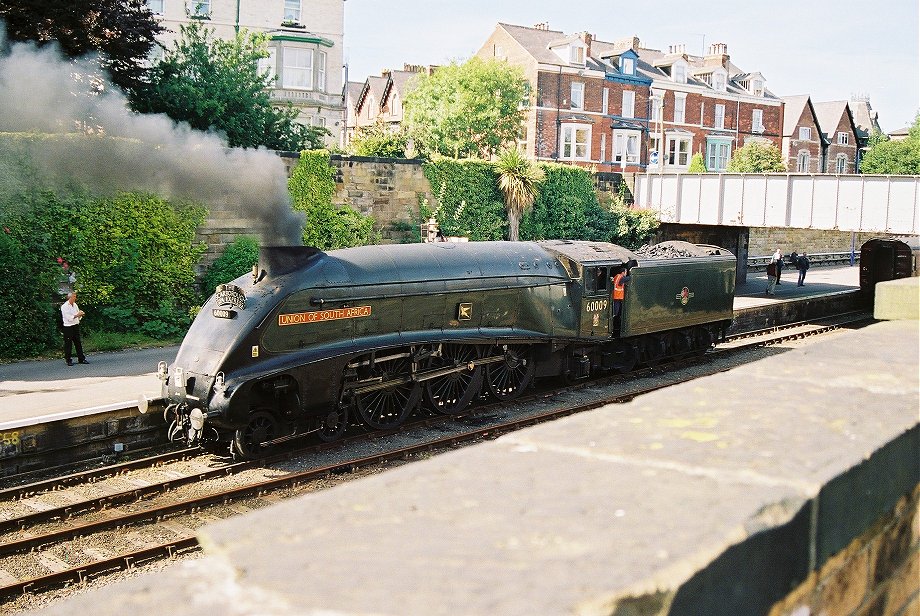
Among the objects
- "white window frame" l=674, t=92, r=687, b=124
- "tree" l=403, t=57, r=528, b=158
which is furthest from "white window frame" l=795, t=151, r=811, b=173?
"tree" l=403, t=57, r=528, b=158

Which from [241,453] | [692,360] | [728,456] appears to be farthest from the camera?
[692,360]

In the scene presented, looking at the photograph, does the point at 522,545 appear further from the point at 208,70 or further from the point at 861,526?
the point at 208,70

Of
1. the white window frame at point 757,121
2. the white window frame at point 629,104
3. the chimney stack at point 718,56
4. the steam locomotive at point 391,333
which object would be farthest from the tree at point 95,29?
the white window frame at point 757,121

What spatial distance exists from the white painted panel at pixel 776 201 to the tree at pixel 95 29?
22.8 metres

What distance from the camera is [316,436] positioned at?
1398cm

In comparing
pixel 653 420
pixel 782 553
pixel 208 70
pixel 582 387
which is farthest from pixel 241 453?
pixel 208 70

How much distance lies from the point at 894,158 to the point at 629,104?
2642cm

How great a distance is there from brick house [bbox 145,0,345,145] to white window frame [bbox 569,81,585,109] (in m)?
15.4

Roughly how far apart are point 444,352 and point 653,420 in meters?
12.2

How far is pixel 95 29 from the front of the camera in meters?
23.2

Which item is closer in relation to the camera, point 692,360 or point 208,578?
point 208,578

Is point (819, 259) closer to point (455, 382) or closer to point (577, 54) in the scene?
point (577, 54)

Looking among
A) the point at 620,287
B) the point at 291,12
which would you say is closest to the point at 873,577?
the point at 620,287

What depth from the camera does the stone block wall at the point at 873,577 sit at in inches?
89.7
